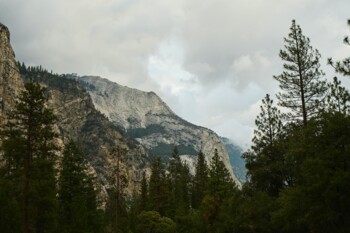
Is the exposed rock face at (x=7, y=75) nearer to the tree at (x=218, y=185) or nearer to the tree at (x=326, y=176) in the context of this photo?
the tree at (x=218, y=185)

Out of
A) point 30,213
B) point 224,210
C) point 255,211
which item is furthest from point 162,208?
point 30,213

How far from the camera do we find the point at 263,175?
38062 mm

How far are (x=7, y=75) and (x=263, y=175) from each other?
130929mm

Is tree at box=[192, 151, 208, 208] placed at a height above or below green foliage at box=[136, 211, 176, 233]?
above

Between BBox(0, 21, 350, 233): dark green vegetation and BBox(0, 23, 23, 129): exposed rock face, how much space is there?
334 ft

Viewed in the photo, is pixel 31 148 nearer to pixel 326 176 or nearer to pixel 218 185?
pixel 326 176

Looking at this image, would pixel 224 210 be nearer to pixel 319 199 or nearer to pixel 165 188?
pixel 319 199

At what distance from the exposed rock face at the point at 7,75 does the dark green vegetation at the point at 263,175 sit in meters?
102

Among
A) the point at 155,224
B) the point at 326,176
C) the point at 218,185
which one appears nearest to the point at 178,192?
the point at 155,224

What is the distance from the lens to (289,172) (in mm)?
35875

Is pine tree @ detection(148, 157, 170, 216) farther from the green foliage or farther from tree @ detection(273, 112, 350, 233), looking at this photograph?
tree @ detection(273, 112, 350, 233)

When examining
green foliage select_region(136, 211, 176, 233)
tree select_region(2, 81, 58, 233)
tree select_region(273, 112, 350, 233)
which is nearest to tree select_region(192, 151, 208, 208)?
green foliage select_region(136, 211, 176, 233)

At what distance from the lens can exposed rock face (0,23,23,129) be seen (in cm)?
13888

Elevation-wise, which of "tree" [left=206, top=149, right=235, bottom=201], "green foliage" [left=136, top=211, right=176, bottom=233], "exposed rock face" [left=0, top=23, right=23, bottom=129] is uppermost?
"exposed rock face" [left=0, top=23, right=23, bottom=129]
